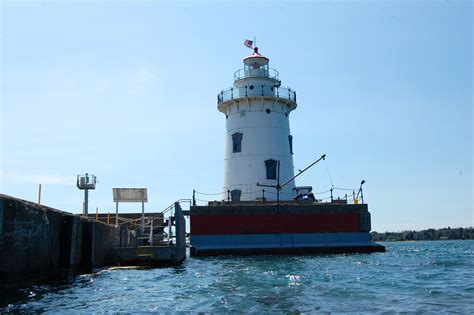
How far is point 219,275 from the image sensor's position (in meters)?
17.2

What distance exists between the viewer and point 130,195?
2484 centimetres

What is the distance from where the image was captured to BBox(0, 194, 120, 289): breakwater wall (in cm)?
1129

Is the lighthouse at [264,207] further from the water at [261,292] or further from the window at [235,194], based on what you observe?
the water at [261,292]

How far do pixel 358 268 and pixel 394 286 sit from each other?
5.30 m

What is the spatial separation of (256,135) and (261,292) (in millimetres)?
22849

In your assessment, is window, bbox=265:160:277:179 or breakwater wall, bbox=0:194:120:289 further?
window, bbox=265:160:277:179

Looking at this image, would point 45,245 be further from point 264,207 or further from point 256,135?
point 256,135

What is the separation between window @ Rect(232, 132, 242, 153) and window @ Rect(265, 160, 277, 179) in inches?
93.5

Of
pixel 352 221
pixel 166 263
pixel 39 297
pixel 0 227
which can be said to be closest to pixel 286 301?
pixel 39 297

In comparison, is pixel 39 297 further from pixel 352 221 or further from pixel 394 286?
pixel 352 221

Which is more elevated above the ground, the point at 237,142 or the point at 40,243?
the point at 237,142

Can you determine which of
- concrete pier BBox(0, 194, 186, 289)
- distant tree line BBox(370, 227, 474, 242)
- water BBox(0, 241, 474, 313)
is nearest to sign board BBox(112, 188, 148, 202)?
concrete pier BBox(0, 194, 186, 289)

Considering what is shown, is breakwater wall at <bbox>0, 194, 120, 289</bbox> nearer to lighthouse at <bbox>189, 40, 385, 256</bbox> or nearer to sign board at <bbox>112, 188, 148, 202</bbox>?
sign board at <bbox>112, 188, 148, 202</bbox>

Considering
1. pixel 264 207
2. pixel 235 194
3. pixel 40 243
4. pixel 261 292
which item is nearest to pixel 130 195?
pixel 264 207
